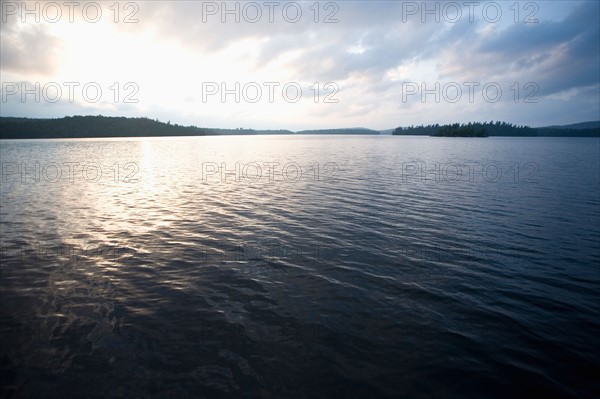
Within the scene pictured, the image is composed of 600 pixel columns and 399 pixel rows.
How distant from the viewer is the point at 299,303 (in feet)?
43.3

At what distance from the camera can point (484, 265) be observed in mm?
17062

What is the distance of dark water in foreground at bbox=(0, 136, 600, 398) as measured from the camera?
364 inches

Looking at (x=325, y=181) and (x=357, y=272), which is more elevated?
(x=325, y=181)

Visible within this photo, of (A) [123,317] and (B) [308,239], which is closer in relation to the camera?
(A) [123,317]

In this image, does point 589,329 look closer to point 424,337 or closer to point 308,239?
point 424,337

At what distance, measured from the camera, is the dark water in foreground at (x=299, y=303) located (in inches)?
364

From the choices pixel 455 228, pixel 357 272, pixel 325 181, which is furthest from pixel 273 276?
pixel 325 181

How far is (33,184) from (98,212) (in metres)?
23.5

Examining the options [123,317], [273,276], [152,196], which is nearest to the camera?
[123,317]

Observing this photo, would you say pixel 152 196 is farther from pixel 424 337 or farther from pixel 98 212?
pixel 424 337

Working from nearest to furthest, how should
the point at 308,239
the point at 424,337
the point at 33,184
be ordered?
the point at 424,337
the point at 308,239
the point at 33,184

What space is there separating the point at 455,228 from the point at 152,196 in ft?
107

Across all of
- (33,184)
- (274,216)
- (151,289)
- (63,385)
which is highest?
(33,184)

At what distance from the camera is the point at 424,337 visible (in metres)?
11.2
